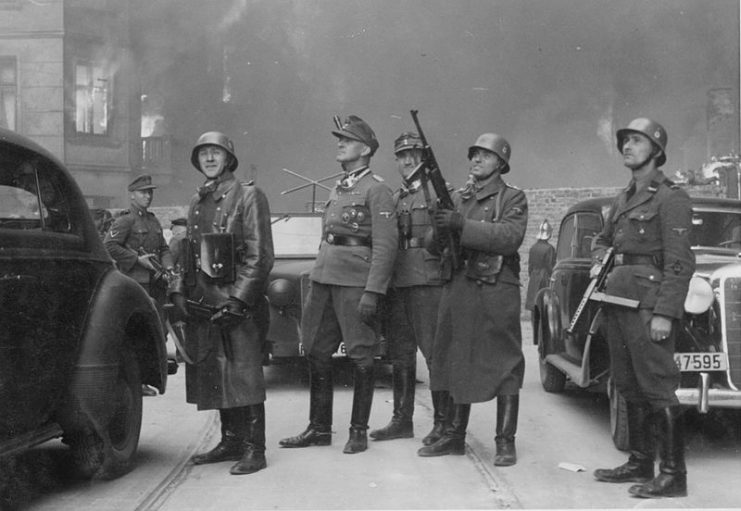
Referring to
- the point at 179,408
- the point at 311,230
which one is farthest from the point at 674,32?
the point at 179,408

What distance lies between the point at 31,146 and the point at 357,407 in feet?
8.14

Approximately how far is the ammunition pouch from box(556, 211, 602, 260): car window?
3.25m

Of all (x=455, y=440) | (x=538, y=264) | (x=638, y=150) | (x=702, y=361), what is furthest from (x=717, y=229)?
(x=538, y=264)

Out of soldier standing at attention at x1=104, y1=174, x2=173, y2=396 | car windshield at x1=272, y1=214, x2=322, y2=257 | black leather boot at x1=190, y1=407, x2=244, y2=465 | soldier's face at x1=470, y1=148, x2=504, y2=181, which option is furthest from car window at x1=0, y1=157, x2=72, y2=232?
car windshield at x1=272, y1=214, x2=322, y2=257

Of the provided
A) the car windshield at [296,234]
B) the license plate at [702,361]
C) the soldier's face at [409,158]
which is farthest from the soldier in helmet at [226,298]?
the car windshield at [296,234]

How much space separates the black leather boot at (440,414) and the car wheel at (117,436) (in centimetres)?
182

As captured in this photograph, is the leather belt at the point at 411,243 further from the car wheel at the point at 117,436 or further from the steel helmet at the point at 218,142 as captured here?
the car wheel at the point at 117,436

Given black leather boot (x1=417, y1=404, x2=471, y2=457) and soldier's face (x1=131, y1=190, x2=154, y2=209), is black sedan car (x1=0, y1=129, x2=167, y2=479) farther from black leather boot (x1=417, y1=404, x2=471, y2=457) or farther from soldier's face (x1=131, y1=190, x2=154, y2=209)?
soldier's face (x1=131, y1=190, x2=154, y2=209)

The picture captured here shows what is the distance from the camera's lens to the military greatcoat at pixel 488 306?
5344 millimetres

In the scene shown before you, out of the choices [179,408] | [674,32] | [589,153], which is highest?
[674,32]

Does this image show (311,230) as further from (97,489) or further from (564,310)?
(97,489)

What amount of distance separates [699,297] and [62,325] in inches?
140

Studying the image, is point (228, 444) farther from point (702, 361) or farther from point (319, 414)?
point (702, 361)

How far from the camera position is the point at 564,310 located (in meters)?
7.46
